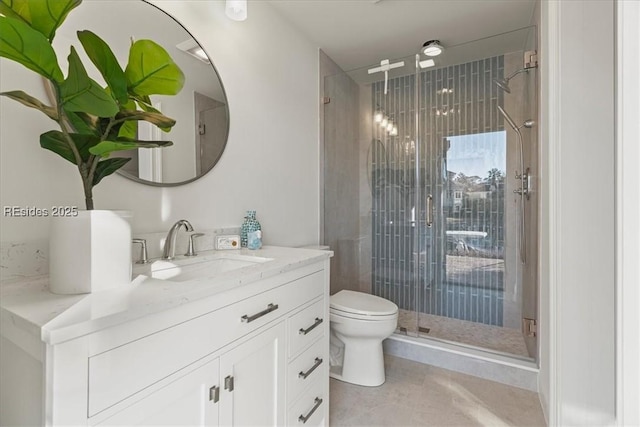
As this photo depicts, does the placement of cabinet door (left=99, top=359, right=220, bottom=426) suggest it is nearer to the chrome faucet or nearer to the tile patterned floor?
the chrome faucet

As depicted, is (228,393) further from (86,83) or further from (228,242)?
(86,83)

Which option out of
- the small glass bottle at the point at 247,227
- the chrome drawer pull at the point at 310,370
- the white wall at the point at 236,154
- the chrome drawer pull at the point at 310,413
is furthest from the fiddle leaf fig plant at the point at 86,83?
the chrome drawer pull at the point at 310,413

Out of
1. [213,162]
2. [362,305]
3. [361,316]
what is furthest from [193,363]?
[362,305]

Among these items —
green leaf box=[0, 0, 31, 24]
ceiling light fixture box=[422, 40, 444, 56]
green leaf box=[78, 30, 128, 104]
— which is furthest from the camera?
ceiling light fixture box=[422, 40, 444, 56]

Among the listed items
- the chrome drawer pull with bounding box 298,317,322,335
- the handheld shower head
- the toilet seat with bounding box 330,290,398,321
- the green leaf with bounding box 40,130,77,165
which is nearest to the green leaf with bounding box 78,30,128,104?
the green leaf with bounding box 40,130,77,165

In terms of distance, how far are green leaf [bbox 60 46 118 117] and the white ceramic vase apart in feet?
0.84

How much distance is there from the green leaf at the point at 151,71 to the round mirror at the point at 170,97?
42 centimetres

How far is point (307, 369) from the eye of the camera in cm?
133

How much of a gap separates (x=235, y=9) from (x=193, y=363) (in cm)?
159

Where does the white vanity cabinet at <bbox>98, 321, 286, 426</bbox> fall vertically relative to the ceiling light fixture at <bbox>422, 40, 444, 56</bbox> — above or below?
below

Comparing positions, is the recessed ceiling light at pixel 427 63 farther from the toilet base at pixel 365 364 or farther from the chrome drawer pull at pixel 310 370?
the chrome drawer pull at pixel 310 370

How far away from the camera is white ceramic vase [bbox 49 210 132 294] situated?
76 cm

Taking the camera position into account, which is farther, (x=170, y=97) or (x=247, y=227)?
(x=247, y=227)
